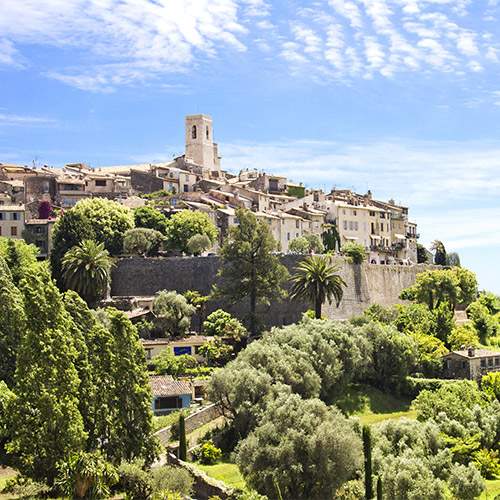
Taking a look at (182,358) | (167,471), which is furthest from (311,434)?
(182,358)

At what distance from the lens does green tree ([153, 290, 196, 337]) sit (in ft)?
218

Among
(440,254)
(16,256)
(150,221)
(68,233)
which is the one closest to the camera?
(16,256)

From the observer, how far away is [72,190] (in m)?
101

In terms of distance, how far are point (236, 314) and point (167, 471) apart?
33.8 m

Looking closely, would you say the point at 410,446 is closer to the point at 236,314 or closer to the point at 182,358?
the point at 182,358

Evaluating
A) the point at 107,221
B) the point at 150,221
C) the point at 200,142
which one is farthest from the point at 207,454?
the point at 200,142

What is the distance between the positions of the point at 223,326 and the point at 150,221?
25.0 m

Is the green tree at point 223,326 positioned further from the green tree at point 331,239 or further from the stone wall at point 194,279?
the green tree at point 331,239

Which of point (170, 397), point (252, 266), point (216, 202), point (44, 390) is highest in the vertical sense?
point (216, 202)

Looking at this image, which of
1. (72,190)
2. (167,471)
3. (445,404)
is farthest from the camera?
(72,190)

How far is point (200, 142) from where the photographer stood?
138000 mm

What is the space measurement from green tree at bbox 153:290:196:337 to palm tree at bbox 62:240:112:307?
450 centimetres

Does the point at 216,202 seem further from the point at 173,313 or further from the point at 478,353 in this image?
the point at 478,353

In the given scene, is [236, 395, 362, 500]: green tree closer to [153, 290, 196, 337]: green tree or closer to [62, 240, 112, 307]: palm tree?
[153, 290, 196, 337]: green tree
